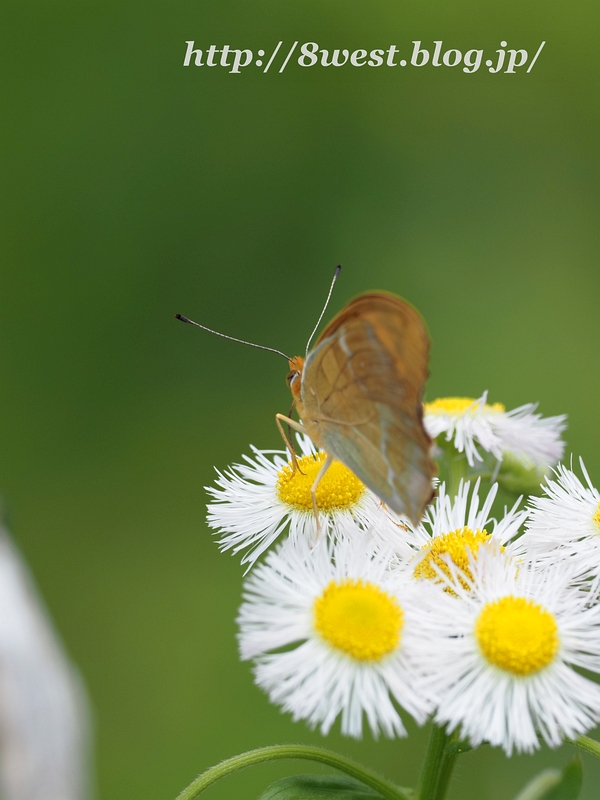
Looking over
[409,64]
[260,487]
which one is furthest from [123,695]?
[409,64]

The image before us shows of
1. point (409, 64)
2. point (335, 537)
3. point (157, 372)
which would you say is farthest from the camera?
point (409, 64)

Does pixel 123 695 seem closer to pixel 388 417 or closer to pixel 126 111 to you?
pixel 388 417

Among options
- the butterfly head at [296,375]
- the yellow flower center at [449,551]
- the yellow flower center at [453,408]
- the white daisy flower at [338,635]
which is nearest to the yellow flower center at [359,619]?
the white daisy flower at [338,635]

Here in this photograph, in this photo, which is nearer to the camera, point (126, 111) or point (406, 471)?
point (406, 471)

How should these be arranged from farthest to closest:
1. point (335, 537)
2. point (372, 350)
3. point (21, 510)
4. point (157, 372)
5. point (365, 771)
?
point (157, 372)
point (21, 510)
point (335, 537)
point (372, 350)
point (365, 771)

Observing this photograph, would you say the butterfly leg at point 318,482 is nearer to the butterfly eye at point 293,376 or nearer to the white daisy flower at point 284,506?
the white daisy flower at point 284,506

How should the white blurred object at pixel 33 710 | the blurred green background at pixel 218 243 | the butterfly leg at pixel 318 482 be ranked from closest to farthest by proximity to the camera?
the white blurred object at pixel 33 710 → the butterfly leg at pixel 318 482 → the blurred green background at pixel 218 243

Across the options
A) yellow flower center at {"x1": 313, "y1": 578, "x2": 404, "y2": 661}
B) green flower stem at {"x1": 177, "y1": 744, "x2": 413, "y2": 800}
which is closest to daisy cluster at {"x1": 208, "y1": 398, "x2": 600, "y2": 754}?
yellow flower center at {"x1": 313, "y1": 578, "x2": 404, "y2": 661}
